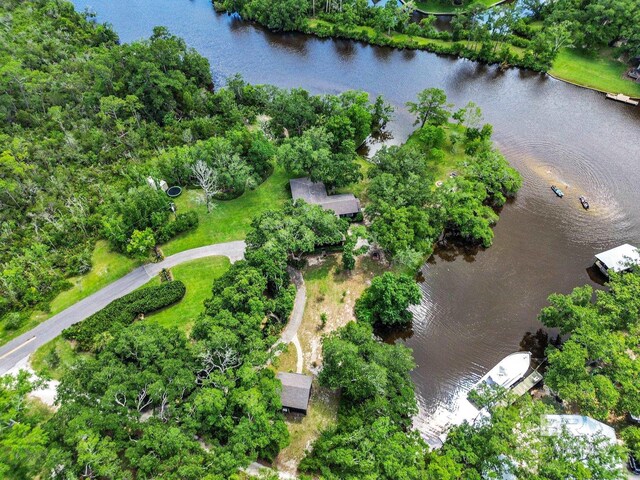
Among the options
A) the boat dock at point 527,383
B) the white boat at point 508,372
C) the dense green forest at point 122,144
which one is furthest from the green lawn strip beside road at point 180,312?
the boat dock at point 527,383

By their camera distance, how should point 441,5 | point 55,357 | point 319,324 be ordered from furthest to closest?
point 441,5 → point 319,324 → point 55,357

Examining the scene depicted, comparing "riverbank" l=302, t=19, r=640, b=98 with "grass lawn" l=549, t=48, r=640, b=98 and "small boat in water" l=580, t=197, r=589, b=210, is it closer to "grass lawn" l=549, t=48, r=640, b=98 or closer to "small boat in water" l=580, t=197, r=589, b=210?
"grass lawn" l=549, t=48, r=640, b=98

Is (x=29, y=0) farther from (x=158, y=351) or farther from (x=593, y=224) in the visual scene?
(x=593, y=224)

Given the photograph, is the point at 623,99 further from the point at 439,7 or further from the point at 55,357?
the point at 55,357

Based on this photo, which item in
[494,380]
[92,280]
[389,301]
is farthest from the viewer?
[92,280]

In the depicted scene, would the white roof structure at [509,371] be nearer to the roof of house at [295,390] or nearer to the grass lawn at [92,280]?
the roof of house at [295,390]

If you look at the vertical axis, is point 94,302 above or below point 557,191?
below

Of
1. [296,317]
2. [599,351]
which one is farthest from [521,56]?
[296,317]

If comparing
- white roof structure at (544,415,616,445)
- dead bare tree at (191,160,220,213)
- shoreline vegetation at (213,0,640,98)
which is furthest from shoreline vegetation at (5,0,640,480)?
shoreline vegetation at (213,0,640,98)
